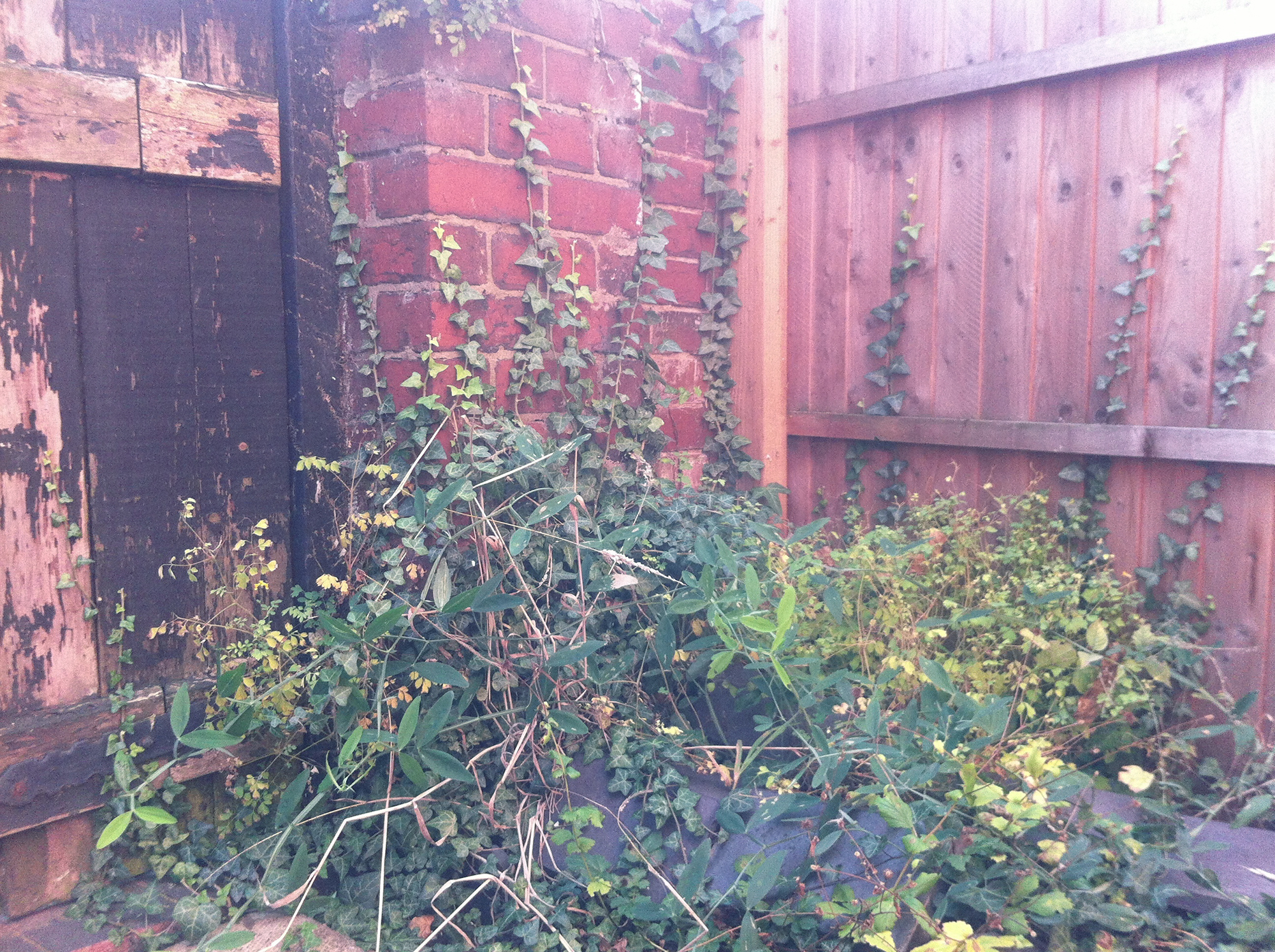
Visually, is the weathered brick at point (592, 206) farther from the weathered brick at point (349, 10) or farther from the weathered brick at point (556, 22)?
the weathered brick at point (349, 10)

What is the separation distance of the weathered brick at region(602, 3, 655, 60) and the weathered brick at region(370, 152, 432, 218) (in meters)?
0.69

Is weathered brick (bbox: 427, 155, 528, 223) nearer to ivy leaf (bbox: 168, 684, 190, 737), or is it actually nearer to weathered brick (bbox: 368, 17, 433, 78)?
weathered brick (bbox: 368, 17, 433, 78)

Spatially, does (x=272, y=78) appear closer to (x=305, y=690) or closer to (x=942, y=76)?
(x=305, y=690)

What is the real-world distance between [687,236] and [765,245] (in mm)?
261

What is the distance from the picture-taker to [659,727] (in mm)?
1913

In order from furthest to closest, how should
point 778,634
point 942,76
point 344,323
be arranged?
1. point 942,76
2. point 344,323
3. point 778,634

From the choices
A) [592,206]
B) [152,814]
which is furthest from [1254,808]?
[592,206]

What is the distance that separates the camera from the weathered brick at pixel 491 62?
2.07 metres

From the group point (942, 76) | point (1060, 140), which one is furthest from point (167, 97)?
point (1060, 140)

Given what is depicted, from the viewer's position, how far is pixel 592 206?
241 centimetres

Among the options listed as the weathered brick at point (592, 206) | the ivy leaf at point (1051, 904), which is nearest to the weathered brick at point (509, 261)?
the weathered brick at point (592, 206)

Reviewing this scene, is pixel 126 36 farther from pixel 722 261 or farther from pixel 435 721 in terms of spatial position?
pixel 722 261

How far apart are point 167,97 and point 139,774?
142cm

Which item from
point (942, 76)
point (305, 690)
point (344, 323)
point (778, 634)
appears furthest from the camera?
point (942, 76)
